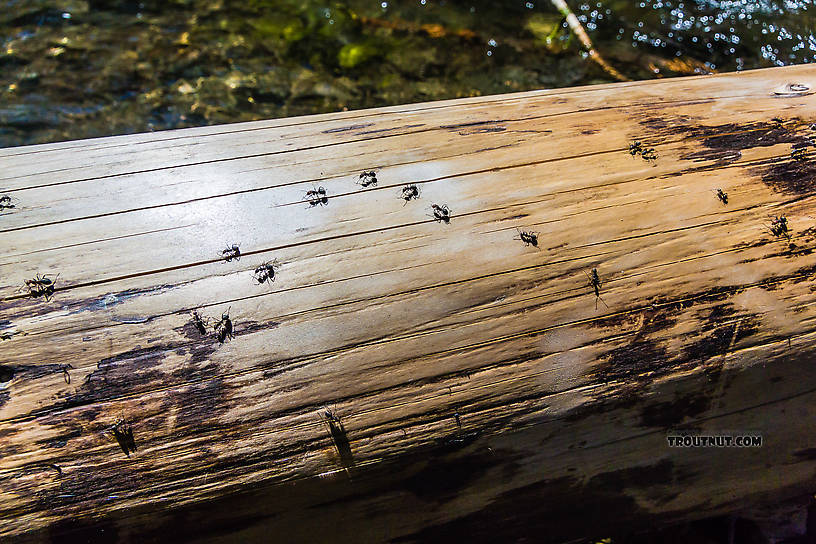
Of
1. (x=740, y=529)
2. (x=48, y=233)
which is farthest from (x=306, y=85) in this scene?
(x=740, y=529)

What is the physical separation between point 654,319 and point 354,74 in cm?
417

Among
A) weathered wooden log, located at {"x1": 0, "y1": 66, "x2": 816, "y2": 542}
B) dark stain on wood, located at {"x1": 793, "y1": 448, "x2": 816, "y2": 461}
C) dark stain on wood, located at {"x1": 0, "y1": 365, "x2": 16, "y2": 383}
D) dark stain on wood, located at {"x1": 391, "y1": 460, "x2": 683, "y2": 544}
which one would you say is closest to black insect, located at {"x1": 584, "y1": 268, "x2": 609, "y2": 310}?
weathered wooden log, located at {"x1": 0, "y1": 66, "x2": 816, "y2": 542}

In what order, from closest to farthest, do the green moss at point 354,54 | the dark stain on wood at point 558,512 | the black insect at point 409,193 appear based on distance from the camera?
the dark stain on wood at point 558,512 → the black insect at point 409,193 → the green moss at point 354,54

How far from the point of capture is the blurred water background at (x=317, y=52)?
16.1 feet

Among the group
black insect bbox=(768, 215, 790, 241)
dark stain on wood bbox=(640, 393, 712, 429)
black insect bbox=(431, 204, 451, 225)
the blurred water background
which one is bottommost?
dark stain on wood bbox=(640, 393, 712, 429)

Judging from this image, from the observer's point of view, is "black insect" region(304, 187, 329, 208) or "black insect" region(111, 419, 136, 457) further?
"black insect" region(304, 187, 329, 208)

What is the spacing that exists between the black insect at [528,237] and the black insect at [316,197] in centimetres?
63

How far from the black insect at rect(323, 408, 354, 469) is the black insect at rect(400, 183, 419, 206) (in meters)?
0.72

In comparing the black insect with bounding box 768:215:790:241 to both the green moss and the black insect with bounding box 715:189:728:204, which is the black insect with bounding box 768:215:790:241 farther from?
the green moss

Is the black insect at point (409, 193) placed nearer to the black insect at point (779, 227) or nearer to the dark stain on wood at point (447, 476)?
the dark stain on wood at point (447, 476)

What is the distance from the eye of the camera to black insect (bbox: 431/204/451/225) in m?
1.90

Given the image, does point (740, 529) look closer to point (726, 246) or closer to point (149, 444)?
point (726, 246)

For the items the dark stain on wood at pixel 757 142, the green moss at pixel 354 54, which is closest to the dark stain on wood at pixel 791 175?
the dark stain on wood at pixel 757 142

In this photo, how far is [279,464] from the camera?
1577 millimetres
